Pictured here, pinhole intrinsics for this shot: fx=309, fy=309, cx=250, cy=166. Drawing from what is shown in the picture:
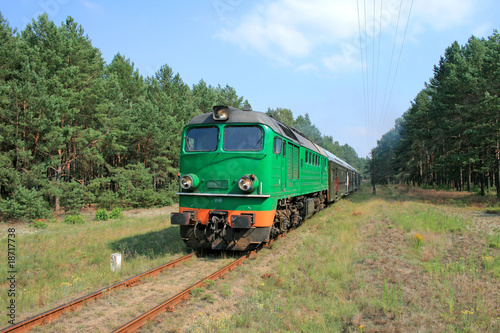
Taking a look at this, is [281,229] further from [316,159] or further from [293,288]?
[316,159]

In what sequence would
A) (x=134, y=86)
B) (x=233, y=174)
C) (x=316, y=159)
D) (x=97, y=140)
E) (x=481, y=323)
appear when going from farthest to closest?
(x=134, y=86)
(x=97, y=140)
(x=316, y=159)
(x=233, y=174)
(x=481, y=323)

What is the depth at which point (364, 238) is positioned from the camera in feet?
36.5

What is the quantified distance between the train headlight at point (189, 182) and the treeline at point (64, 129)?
16.7 m

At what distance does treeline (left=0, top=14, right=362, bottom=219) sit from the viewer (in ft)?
68.8

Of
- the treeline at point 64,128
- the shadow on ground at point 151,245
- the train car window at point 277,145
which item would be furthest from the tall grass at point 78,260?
the treeline at point 64,128

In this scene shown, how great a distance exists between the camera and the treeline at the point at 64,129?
68.8 ft

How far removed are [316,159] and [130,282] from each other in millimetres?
10774

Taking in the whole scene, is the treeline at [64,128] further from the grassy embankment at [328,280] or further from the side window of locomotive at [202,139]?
the side window of locomotive at [202,139]

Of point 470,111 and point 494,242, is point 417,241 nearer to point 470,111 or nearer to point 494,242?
point 494,242

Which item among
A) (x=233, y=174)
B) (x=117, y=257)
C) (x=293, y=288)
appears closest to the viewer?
(x=293, y=288)

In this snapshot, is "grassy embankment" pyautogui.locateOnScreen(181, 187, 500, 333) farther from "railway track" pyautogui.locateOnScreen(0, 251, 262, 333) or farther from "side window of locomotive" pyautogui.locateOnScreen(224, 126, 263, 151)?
"side window of locomotive" pyautogui.locateOnScreen(224, 126, 263, 151)

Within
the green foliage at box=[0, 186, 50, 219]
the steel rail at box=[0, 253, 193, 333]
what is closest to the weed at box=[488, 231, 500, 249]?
the steel rail at box=[0, 253, 193, 333]

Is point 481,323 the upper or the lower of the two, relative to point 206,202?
lower

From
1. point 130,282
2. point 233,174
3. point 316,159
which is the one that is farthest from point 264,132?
point 316,159
